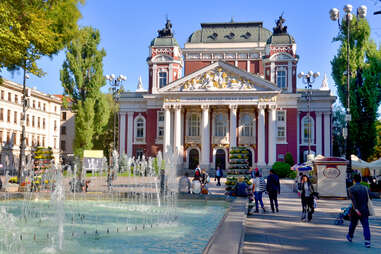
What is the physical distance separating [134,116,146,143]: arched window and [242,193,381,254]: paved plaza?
1362 inches

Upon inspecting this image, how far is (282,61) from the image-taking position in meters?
45.3

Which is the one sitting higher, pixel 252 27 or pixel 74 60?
pixel 252 27

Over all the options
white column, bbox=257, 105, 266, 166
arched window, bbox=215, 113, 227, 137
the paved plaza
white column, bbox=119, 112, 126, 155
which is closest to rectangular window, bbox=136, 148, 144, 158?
white column, bbox=119, 112, 126, 155

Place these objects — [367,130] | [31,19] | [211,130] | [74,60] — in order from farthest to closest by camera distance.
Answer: [211,130] → [74,60] → [367,130] → [31,19]

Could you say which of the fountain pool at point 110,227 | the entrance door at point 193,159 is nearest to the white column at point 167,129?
the entrance door at point 193,159

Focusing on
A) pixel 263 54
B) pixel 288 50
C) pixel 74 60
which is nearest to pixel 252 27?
pixel 263 54

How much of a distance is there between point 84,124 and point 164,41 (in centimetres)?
1559

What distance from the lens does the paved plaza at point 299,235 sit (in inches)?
329

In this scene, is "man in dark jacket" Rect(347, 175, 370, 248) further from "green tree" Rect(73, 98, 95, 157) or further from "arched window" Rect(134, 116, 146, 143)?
"arched window" Rect(134, 116, 146, 143)

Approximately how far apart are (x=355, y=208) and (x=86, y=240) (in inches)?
262

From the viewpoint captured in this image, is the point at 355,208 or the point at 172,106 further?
the point at 172,106

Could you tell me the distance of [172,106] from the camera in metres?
42.9

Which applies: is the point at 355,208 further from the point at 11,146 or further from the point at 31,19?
the point at 11,146

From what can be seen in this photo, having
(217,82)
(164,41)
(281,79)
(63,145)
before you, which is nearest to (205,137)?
(217,82)
